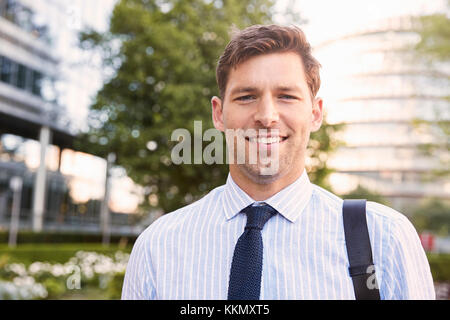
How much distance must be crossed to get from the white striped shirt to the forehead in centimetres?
34

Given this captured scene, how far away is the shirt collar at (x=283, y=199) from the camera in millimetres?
1567

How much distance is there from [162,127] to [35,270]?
4860mm

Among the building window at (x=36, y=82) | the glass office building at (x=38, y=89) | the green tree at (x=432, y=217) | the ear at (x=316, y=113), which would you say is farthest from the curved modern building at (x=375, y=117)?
the ear at (x=316, y=113)

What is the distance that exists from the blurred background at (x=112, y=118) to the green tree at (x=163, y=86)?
41 mm

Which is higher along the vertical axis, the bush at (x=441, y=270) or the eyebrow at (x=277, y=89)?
the eyebrow at (x=277, y=89)

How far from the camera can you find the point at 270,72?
1.52m

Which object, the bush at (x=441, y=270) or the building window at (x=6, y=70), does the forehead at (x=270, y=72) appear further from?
the building window at (x=6, y=70)

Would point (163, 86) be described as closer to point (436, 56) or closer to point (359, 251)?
point (436, 56)

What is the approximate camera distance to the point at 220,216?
1666mm

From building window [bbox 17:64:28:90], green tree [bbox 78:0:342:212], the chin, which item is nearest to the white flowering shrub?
green tree [bbox 78:0:342:212]

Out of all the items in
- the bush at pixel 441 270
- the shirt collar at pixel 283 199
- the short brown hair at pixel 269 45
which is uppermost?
the short brown hair at pixel 269 45

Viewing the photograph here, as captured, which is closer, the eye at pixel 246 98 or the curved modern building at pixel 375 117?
the eye at pixel 246 98
